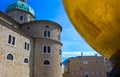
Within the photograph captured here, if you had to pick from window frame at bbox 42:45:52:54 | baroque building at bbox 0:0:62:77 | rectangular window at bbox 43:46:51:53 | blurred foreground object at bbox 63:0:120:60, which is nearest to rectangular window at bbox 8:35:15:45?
baroque building at bbox 0:0:62:77

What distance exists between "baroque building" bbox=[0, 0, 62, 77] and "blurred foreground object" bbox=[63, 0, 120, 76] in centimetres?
2168

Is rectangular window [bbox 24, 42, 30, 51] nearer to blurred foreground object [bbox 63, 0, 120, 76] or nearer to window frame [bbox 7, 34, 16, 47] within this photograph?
window frame [bbox 7, 34, 16, 47]

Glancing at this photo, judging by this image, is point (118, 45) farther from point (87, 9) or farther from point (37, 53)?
point (37, 53)

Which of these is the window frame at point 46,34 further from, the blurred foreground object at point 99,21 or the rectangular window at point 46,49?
the blurred foreground object at point 99,21

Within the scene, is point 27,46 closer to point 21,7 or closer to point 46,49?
point 46,49

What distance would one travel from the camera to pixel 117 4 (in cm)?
78

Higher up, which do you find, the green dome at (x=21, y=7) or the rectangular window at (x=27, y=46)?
the green dome at (x=21, y=7)

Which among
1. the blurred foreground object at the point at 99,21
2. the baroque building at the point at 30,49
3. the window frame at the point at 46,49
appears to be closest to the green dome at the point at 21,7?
the baroque building at the point at 30,49

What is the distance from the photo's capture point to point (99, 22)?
0.87 meters

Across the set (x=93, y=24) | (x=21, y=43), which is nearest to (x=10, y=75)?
(x=21, y=43)

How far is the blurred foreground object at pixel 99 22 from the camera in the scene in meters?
0.82

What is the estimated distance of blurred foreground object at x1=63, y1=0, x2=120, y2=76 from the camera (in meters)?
0.82

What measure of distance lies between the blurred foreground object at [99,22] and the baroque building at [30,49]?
21.7 meters

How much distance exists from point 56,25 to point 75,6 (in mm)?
31424
